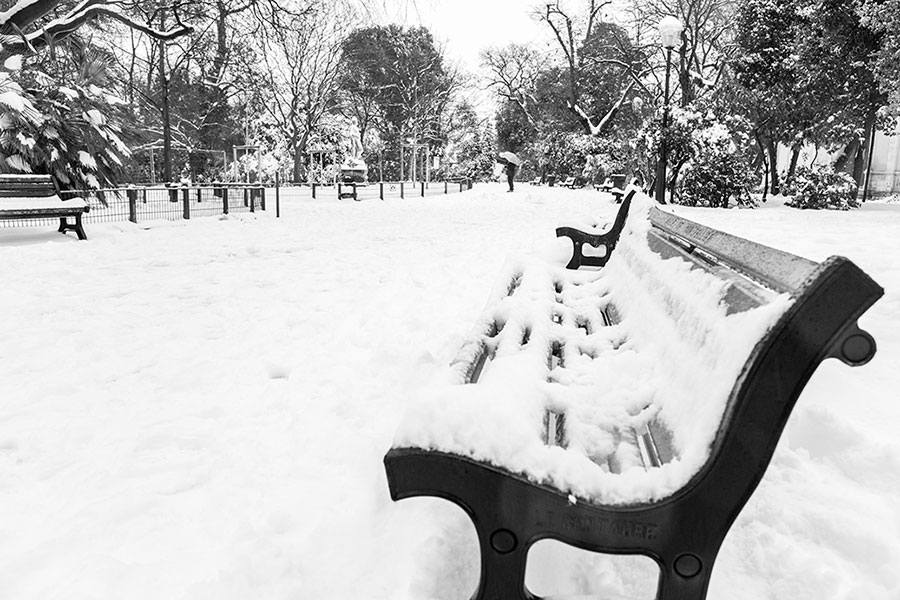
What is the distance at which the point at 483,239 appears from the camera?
10.3 metres

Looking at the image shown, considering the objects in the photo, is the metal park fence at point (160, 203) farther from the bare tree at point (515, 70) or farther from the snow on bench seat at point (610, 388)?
the bare tree at point (515, 70)

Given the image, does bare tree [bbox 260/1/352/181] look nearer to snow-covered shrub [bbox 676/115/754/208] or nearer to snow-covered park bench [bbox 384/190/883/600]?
snow-covered shrub [bbox 676/115/754/208]

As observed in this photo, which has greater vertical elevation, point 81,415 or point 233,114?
point 233,114

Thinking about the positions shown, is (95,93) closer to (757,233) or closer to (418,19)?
(418,19)

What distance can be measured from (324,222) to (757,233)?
855 centimetres

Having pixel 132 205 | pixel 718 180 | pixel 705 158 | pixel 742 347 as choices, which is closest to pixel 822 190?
pixel 718 180

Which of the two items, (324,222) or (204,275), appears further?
(324,222)

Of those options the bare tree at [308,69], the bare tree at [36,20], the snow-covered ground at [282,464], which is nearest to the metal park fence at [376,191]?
the bare tree at [308,69]

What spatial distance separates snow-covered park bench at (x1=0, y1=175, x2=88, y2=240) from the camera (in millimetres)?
8449

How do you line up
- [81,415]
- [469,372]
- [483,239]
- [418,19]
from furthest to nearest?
[418,19] < [483,239] < [81,415] < [469,372]

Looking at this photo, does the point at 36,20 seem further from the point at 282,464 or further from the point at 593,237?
the point at 282,464

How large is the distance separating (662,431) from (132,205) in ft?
37.3

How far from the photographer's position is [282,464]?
2.52m

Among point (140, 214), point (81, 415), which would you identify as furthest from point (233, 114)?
point (81, 415)
